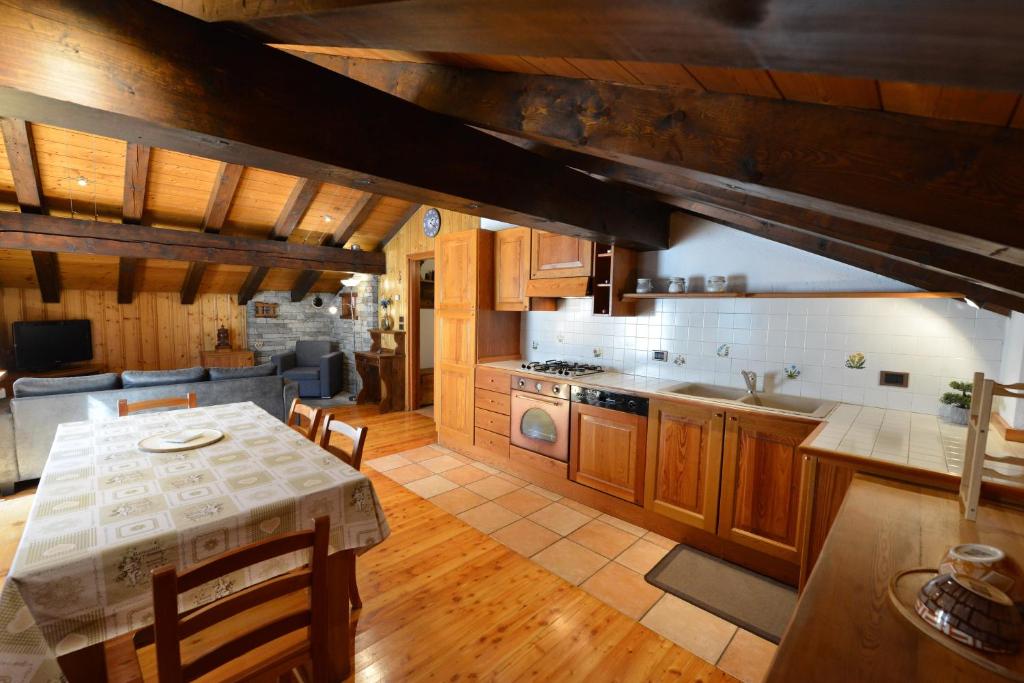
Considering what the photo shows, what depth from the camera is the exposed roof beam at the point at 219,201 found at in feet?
14.4

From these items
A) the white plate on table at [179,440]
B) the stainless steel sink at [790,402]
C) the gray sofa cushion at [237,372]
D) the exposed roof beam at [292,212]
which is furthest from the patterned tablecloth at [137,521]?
the exposed roof beam at [292,212]

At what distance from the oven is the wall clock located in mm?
2405

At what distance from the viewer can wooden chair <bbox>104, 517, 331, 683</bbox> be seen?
977 mm

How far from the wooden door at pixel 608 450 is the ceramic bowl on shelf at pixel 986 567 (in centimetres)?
189

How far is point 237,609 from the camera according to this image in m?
1.05

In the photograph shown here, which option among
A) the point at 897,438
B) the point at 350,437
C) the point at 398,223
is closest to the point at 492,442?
the point at 350,437

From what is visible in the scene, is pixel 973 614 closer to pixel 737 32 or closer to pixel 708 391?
pixel 737 32

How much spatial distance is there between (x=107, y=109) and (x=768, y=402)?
3318 millimetres

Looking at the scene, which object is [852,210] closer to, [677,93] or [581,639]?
[677,93]

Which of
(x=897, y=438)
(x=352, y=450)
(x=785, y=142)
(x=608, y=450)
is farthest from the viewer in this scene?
(x=608, y=450)

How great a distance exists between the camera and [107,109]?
116 cm

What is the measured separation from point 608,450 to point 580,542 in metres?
0.63

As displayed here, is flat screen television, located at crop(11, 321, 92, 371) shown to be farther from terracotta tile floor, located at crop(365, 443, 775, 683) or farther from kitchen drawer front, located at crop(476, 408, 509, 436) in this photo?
kitchen drawer front, located at crop(476, 408, 509, 436)

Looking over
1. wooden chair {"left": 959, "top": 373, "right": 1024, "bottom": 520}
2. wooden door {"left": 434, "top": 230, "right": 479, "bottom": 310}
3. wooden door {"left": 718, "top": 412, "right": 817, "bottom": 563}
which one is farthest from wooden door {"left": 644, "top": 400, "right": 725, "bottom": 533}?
wooden door {"left": 434, "top": 230, "right": 479, "bottom": 310}
